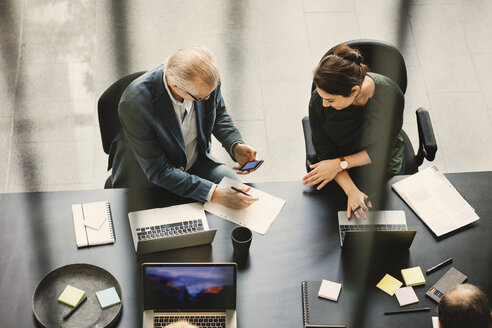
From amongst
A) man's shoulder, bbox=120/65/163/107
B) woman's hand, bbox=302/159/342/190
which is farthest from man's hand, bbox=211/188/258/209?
man's shoulder, bbox=120/65/163/107

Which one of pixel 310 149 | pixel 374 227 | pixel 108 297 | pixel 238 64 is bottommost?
pixel 108 297

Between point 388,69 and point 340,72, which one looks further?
point 388,69

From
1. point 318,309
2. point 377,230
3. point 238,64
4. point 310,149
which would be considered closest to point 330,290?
point 318,309

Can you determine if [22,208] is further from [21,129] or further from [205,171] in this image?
[21,129]

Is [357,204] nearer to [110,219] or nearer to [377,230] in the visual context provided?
[377,230]

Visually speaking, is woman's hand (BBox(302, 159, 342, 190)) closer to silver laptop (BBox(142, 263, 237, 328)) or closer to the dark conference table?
the dark conference table

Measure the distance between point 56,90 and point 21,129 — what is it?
1.24ft

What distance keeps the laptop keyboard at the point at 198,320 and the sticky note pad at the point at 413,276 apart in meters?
0.77

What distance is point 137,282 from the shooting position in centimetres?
230

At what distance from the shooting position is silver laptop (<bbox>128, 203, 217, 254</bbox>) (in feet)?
7.68

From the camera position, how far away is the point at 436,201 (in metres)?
2.62

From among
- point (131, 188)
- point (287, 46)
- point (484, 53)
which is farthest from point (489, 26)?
point (131, 188)

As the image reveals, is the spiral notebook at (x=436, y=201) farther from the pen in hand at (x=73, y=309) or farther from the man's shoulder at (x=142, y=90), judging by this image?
the pen in hand at (x=73, y=309)

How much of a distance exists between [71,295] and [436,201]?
1.64 m
